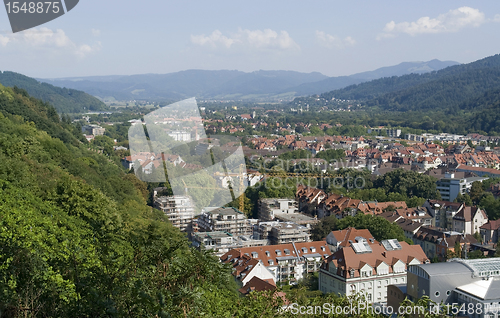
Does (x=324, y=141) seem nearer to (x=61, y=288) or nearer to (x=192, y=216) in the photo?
(x=192, y=216)

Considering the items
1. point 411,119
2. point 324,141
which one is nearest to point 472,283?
point 324,141

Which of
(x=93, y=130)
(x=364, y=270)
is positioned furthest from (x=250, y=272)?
(x=93, y=130)

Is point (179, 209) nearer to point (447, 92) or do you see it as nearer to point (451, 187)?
point (451, 187)

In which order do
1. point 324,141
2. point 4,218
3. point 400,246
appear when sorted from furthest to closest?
point 324,141 → point 400,246 → point 4,218

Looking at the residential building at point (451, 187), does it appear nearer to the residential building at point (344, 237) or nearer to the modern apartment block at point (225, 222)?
the residential building at point (344, 237)

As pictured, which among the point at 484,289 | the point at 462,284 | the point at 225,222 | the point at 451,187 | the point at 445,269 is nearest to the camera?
the point at 484,289

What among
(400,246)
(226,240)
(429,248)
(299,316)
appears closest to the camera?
(299,316)

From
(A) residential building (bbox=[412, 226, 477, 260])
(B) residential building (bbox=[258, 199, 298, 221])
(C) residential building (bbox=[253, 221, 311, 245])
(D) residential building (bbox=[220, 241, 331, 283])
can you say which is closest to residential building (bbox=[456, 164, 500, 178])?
(A) residential building (bbox=[412, 226, 477, 260])
